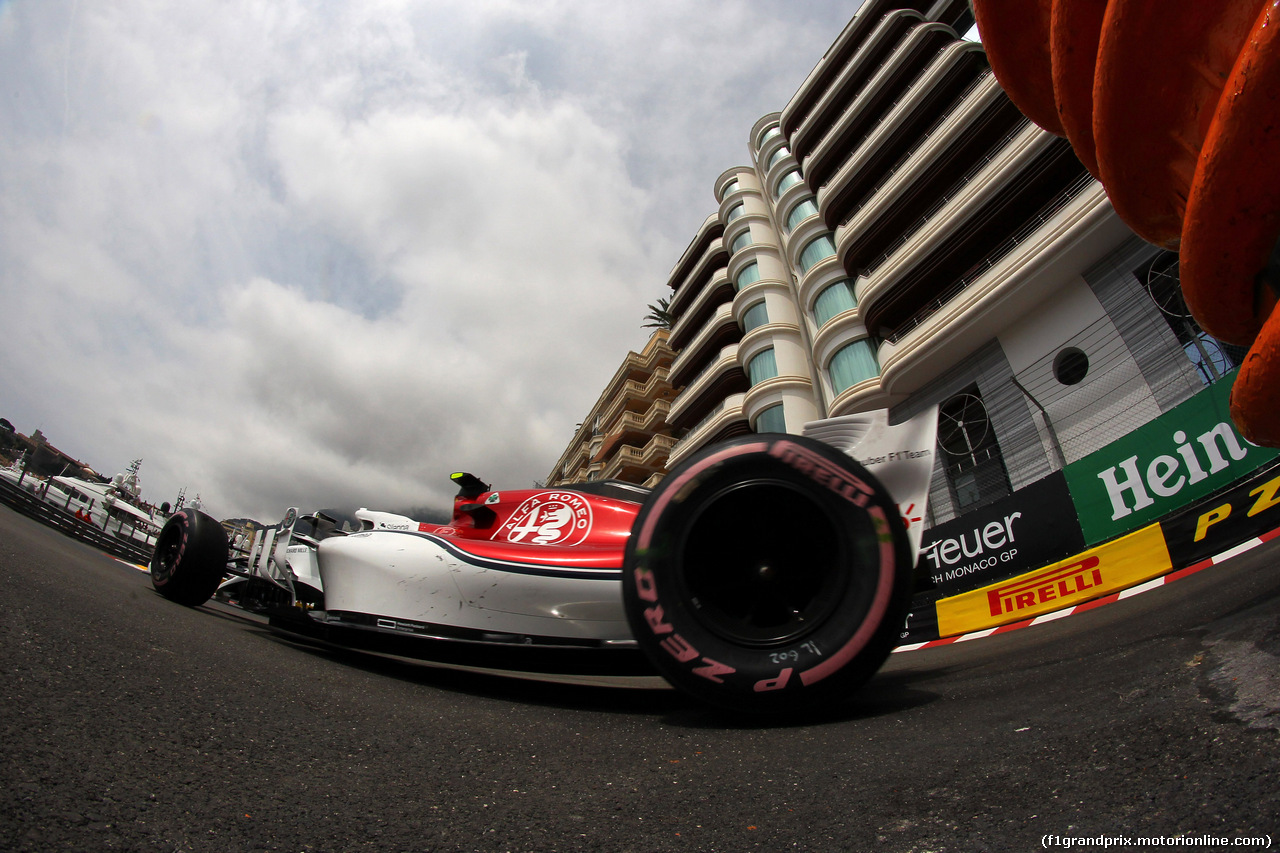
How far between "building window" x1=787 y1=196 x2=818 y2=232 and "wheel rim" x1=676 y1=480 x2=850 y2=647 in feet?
64.2

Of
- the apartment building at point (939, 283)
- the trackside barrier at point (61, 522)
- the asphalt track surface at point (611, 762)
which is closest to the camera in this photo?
the asphalt track surface at point (611, 762)

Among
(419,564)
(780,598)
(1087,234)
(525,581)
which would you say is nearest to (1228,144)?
(780,598)

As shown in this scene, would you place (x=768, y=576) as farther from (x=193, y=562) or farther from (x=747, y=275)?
(x=747, y=275)

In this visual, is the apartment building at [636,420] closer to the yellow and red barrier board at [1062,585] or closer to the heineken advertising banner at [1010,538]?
the heineken advertising banner at [1010,538]

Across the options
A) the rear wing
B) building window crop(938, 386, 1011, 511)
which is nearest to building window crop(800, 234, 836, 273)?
building window crop(938, 386, 1011, 511)

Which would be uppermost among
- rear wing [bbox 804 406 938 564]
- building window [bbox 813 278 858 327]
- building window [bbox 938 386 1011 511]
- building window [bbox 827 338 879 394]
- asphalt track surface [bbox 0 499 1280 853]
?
building window [bbox 813 278 858 327]

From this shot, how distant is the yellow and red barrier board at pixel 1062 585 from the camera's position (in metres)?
6.52

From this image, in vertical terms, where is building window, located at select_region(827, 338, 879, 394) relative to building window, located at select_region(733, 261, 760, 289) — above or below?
below

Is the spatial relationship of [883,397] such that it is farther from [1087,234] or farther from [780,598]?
[780,598]

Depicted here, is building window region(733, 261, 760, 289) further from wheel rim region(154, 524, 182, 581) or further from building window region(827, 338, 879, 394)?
wheel rim region(154, 524, 182, 581)

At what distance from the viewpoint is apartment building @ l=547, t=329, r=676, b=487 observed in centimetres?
2648

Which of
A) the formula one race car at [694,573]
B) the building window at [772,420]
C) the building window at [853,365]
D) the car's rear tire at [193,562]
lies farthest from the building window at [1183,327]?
the car's rear tire at [193,562]

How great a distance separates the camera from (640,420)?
28.5 metres

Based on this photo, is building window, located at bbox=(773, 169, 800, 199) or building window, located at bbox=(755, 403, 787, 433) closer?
building window, located at bbox=(755, 403, 787, 433)
